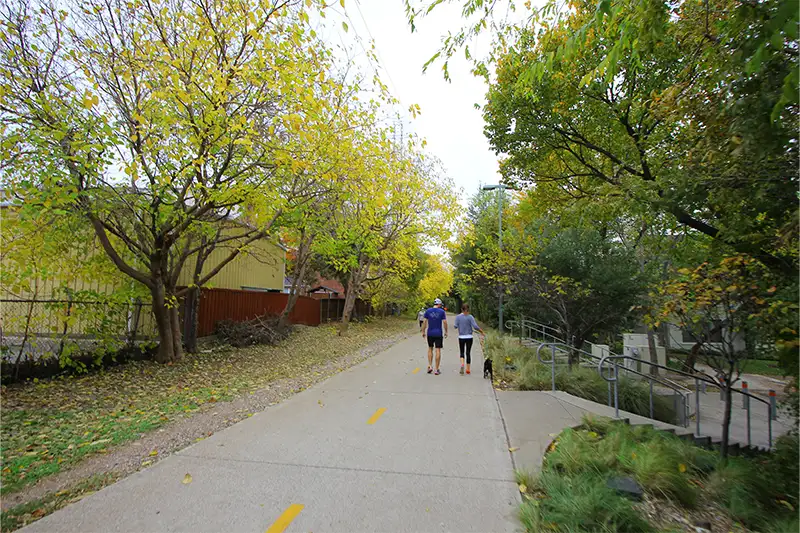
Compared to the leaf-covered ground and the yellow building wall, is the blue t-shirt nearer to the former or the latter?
the leaf-covered ground

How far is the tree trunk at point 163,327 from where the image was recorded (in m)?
9.45

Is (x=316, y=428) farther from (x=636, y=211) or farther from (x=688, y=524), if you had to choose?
(x=636, y=211)

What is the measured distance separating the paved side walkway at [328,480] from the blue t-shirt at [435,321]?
3.15 m

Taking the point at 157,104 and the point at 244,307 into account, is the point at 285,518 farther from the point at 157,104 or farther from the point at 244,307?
the point at 244,307

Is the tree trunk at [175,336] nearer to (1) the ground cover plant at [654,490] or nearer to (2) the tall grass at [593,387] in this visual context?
(2) the tall grass at [593,387]

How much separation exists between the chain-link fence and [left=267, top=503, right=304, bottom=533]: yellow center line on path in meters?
6.62

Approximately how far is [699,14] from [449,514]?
645 cm

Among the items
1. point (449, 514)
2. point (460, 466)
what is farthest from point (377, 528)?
point (460, 466)

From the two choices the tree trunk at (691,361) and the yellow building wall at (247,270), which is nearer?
the tree trunk at (691,361)

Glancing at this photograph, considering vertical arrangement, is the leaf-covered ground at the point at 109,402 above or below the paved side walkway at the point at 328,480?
below

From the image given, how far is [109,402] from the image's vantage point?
668 centimetres

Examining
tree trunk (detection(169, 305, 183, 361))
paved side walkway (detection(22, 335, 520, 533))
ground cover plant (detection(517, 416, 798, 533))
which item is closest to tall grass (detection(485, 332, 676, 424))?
paved side walkway (detection(22, 335, 520, 533))

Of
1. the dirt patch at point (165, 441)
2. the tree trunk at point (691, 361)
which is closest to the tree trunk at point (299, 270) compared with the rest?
the dirt patch at point (165, 441)

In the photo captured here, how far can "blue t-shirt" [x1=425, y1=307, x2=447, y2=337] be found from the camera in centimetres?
941
